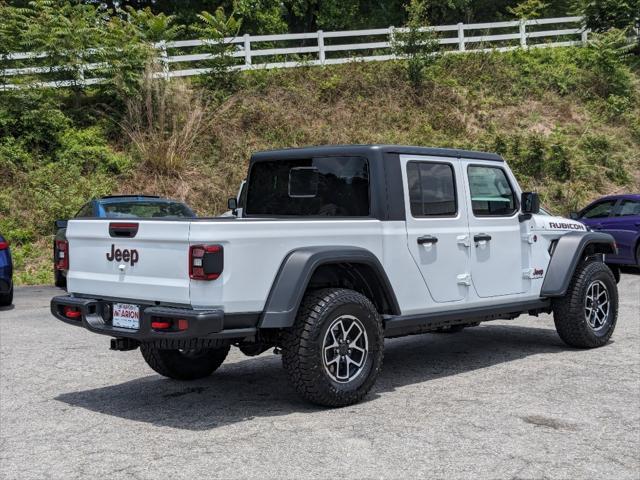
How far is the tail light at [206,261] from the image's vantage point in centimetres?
527

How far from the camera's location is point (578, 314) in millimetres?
7953

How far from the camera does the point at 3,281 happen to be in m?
11.4

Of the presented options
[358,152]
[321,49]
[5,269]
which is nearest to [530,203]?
[358,152]

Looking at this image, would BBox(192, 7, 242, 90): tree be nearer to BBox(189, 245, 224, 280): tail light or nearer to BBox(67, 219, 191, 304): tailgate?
BBox(67, 219, 191, 304): tailgate

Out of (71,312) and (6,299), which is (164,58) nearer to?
(6,299)

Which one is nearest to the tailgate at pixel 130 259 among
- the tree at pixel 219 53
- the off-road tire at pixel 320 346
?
the off-road tire at pixel 320 346

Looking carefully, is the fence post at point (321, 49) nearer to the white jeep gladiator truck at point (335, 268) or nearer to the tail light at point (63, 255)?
the white jeep gladiator truck at point (335, 268)

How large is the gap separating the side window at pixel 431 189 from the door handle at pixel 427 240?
0.19 metres

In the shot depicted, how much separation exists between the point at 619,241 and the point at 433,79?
478 inches

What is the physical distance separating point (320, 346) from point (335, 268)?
73 centimetres

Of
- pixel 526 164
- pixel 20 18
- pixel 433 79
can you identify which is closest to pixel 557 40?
pixel 433 79

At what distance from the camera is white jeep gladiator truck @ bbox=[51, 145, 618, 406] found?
5.43 m

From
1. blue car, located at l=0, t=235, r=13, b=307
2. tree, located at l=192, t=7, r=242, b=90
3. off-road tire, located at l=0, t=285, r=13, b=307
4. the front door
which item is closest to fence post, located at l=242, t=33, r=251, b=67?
tree, located at l=192, t=7, r=242, b=90

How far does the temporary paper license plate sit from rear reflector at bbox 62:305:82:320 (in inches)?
15.8
